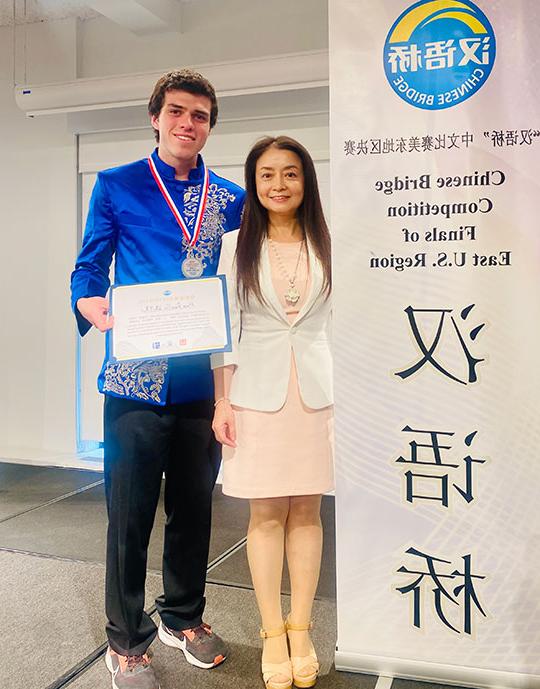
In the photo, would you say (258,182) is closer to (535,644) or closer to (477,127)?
(477,127)

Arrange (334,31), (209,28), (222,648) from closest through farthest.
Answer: (334,31), (222,648), (209,28)

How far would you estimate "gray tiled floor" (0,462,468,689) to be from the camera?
2.08 meters

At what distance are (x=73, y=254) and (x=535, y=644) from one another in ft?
12.9

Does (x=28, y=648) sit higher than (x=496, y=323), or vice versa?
(x=496, y=323)

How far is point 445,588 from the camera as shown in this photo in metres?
1.96

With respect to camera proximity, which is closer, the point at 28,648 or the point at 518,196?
the point at 518,196

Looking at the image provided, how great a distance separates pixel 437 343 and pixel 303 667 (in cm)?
100

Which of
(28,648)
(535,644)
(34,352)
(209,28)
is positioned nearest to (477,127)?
(535,644)

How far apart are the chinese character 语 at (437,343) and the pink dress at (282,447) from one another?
0.98 feet

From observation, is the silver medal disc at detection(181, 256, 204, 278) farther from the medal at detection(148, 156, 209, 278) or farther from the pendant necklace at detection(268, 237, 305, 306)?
the pendant necklace at detection(268, 237, 305, 306)

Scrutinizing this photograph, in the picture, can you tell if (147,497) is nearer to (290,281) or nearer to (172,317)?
(172,317)

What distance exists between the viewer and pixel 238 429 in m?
1.97

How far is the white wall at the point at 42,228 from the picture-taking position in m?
4.75

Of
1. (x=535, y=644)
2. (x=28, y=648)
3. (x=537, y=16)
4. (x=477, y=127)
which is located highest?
(x=537, y=16)
